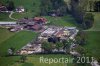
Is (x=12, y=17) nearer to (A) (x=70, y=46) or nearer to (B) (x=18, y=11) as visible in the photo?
(B) (x=18, y=11)

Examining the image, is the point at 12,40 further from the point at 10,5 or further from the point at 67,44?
the point at 67,44

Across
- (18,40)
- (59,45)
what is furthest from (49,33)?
(18,40)

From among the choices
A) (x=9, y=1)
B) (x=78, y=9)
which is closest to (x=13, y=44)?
(x=9, y=1)

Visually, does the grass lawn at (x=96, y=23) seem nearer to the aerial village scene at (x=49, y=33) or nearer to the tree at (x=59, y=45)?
Result: the aerial village scene at (x=49, y=33)

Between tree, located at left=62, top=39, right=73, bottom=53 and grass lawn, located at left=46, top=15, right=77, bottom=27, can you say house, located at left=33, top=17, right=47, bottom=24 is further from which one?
tree, located at left=62, top=39, right=73, bottom=53

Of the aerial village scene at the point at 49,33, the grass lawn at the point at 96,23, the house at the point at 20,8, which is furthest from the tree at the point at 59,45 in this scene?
the house at the point at 20,8

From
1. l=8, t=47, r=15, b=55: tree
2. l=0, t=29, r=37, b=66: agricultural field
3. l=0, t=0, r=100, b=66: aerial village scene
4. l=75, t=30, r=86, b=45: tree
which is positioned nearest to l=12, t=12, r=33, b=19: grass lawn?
l=0, t=0, r=100, b=66: aerial village scene
